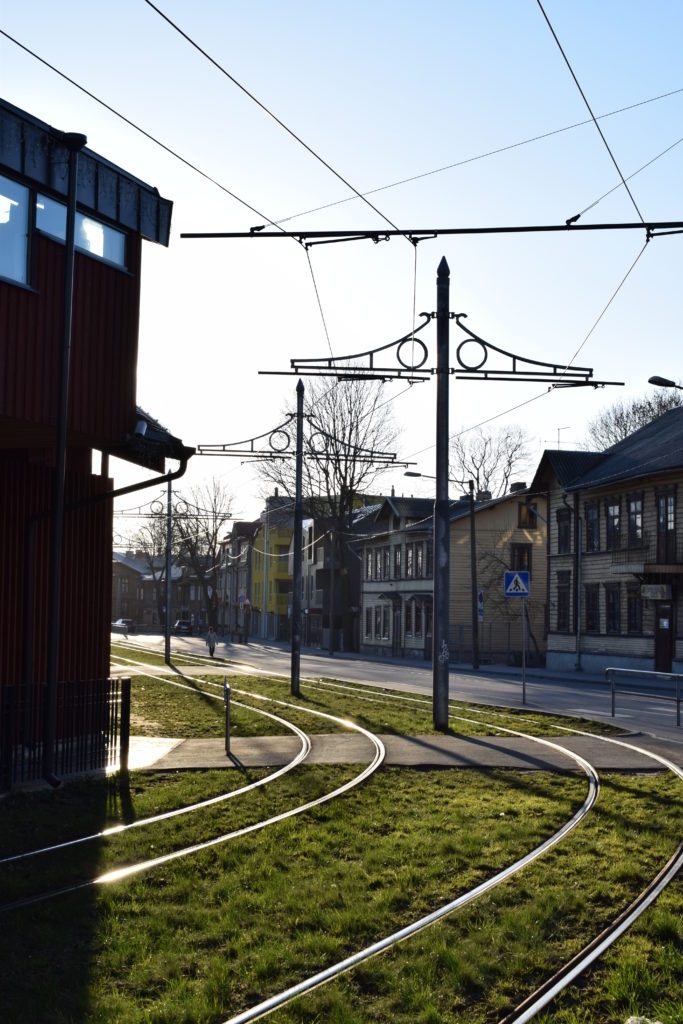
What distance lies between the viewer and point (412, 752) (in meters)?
15.2

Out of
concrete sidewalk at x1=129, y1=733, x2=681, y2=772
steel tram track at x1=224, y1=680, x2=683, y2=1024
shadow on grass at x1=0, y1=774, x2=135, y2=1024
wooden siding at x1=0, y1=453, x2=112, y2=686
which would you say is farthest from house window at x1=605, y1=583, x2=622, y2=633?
steel tram track at x1=224, y1=680, x2=683, y2=1024

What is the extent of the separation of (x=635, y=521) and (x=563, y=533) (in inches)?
250

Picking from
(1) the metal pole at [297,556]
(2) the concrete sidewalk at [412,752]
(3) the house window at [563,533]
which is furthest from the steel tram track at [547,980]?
(3) the house window at [563,533]

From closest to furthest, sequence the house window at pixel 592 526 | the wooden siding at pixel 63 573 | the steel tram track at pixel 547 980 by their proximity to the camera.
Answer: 1. the steel tram track at pixel 547 980
2. the wooden siding at pixel 63 573
3. the house window at pixel 592 526

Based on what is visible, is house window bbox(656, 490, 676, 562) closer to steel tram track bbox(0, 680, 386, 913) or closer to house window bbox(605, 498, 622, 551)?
house window bbox(605, 498, 622, 551)

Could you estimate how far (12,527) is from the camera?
575 inches

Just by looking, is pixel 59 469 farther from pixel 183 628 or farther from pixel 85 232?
pixel 183 628

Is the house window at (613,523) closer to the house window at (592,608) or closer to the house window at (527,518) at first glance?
the house window at (592,608)

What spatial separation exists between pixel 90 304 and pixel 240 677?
20.7 metres

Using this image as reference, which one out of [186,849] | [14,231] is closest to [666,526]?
[14,231]

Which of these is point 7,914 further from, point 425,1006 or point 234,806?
point 234,806

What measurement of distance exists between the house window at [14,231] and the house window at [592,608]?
1425 inches

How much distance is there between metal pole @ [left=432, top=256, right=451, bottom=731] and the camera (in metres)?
18.0

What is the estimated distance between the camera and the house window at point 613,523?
44.3m
